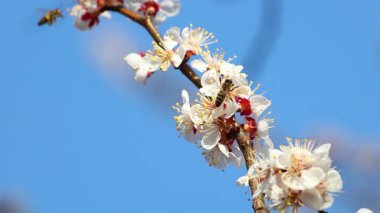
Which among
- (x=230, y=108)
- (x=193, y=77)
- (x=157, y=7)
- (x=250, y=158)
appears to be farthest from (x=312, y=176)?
(x=157, y=7)

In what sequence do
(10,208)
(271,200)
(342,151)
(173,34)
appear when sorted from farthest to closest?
(10,208)
(342,151)
(173,34)
(271,200)

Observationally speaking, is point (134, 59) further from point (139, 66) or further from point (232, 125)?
point (232, 125)

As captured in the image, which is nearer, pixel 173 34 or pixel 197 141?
pixel 197 141

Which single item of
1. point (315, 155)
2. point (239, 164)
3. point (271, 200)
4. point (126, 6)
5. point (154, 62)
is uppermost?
point (126, 6)

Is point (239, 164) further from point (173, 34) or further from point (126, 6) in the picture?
point (126, 6)

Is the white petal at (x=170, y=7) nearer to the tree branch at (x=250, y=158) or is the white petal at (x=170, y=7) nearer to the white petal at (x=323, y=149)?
the tree branch at (x=250, y=158)

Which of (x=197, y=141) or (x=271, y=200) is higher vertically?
(x=197, y=141)

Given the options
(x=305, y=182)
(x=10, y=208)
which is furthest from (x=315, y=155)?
(x=10, y=208)

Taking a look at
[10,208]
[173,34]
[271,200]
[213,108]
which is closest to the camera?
[271,200]
